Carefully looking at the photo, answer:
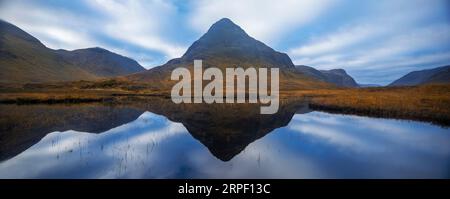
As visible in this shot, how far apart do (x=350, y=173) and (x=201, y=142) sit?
9521 millimetres

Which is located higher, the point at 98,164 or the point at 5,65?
the point at 5,65

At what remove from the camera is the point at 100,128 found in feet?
74.9

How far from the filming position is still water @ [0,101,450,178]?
11.6 m

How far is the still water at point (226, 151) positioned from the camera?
11.6m

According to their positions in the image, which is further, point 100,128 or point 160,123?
point 160,123

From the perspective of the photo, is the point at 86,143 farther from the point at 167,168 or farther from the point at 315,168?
the point at 315,168

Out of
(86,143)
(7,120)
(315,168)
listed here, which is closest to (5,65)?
(7,120)

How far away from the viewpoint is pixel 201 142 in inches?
704

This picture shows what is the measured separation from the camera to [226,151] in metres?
15.5
